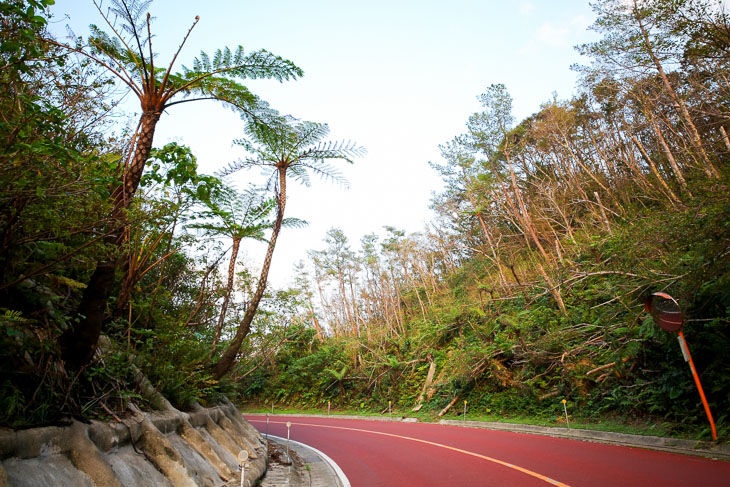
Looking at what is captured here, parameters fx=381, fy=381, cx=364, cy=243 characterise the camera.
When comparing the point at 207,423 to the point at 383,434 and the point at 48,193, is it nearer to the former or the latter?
the point at 48,193

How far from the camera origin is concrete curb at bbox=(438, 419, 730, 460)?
7.18 m

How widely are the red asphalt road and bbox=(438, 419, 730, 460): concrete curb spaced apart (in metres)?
0.36

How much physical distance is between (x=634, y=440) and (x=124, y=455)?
34.1ft

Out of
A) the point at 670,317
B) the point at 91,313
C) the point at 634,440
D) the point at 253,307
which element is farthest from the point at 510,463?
the point at 91,313

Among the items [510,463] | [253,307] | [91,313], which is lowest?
[510,463]

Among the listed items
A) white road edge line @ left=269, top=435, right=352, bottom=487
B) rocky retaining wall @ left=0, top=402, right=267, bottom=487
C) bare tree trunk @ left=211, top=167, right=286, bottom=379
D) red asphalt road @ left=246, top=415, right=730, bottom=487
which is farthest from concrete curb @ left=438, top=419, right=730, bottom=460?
bare tree trunk @ left=211, top=167, right=286, bottom=379

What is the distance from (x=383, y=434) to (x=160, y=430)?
10899 mm

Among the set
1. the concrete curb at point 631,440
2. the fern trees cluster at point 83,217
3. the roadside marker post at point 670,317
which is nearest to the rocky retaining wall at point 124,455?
the fern trees cluster at point 83,217

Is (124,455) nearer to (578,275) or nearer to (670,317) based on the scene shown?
(670,317)

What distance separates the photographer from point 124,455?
14.1ft

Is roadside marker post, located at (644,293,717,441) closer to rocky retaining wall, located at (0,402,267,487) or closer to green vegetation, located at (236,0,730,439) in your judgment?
green vegetation, located at (236,0,730,439)

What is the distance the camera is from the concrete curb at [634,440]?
718 cm

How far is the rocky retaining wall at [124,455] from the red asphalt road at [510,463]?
319cm

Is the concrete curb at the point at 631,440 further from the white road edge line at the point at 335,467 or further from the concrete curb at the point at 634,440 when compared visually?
the white road edge line at the point at 335,467
